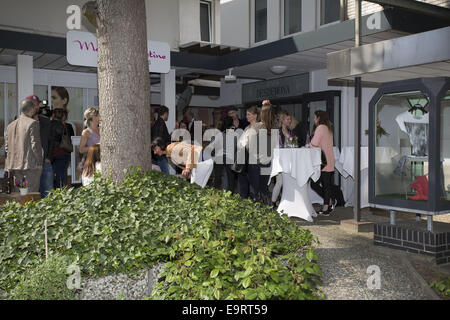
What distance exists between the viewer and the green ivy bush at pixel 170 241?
327 cm

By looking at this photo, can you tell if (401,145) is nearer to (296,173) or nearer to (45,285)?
(296,173)

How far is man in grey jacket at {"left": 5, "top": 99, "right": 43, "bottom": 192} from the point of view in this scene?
627cm

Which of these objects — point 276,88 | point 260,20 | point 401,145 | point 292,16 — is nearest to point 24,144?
point 401,145

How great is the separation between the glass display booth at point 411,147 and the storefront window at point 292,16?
302 inches

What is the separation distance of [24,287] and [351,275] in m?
2.88

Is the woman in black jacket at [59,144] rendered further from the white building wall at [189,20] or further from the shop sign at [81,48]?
the white building wall at [189,20]

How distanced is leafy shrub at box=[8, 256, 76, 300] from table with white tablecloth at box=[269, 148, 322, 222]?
4354 millimetres

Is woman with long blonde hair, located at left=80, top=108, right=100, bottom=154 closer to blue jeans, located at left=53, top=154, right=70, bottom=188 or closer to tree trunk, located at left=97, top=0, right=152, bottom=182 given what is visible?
tree trunk, located at left=97, top=0, right=152, bottom=182

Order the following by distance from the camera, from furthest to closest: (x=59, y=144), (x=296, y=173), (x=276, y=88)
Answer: (x=276, y=88) → (x=59, y=144) → (x=296, y=173)

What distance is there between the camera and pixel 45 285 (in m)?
3.28

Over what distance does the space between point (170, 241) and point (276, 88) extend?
35.2ft

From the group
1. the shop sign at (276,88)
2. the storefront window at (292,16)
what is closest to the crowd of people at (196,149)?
the shop sign at (276,88)

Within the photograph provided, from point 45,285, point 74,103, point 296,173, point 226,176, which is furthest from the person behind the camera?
point 74,103
